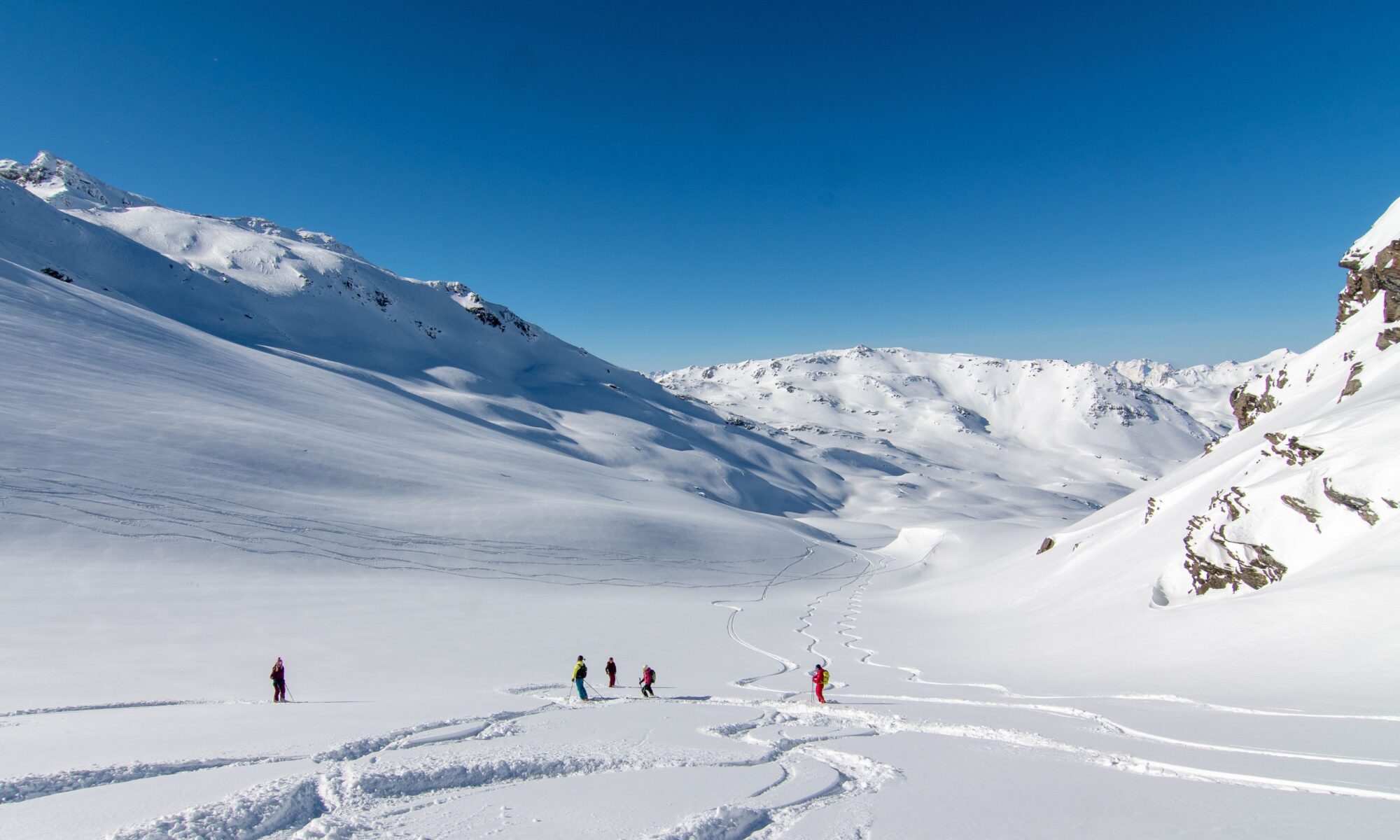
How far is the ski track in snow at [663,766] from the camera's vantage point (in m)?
6.58

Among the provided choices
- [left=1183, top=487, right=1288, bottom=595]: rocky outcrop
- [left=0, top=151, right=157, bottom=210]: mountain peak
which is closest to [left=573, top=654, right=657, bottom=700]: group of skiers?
[left=1183, top=487, right=1288, bottom=595]: rocky outcrop

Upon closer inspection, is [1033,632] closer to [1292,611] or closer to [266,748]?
[1292,611]

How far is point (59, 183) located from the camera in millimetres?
176375

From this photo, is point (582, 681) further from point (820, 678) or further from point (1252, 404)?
point (1252, 404)

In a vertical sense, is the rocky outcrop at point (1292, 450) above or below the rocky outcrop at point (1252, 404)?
below

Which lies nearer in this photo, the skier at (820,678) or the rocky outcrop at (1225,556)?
the skier at (820,678)

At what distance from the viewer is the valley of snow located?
739cm

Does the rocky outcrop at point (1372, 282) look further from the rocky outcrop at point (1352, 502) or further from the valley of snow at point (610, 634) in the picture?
the rocky outcrop at point (1352, 502)

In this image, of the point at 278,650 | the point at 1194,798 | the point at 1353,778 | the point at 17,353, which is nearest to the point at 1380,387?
the point at 1353,778

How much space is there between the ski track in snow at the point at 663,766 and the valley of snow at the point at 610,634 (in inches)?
2.4

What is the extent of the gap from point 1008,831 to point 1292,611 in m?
13.6

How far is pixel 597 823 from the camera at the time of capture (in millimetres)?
6723

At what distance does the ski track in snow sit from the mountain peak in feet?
696

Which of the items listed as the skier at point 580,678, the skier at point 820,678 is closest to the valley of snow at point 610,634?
the skier at point 580,678
